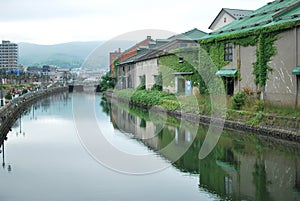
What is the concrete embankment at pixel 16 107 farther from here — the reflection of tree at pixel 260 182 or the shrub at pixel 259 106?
the shrub at pixel 259 106

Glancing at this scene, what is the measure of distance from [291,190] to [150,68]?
28.8 m

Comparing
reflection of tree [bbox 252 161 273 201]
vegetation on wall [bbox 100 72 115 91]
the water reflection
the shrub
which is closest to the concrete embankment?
the water reflection

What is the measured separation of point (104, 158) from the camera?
14.5 metres

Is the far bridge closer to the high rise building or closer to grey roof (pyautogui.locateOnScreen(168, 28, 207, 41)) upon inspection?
grey roof (pyautogui.locateOnScreen(168, 28, 207, 41))

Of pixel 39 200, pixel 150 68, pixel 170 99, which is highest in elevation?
pixel 150 68

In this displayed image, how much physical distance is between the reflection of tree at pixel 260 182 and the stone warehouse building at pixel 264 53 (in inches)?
258

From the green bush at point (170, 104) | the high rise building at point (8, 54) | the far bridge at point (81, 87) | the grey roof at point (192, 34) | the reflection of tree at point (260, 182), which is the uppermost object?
the high rise building at point (8, 54)

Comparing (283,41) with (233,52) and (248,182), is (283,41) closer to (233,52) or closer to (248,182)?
(233,52)

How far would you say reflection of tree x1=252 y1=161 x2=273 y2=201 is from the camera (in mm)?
9719

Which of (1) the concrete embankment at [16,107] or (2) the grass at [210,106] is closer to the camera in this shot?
(2) the grass at [210,106]

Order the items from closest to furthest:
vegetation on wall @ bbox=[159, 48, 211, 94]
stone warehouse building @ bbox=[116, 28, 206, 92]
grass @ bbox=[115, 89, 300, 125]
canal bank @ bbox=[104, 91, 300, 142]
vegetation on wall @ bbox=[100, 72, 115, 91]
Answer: canal bank @ bbox=[104, 91, 300, 142], grass @ bbox=[115, 89, 300, 125], vegetation on wall @ bbox=[159, 48, 211, 94], stone warehouse building @ bbox=[116, 28, 206, 92], vegetation on wall @ bbox=[100, 72, 115, 91]

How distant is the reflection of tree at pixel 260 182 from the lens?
9719 mm

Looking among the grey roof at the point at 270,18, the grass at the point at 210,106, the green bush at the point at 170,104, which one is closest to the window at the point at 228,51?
the grey roof at the point at 270,18

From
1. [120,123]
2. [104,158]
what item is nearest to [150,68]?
[120,123]
